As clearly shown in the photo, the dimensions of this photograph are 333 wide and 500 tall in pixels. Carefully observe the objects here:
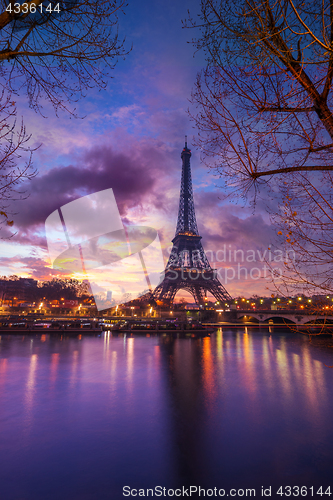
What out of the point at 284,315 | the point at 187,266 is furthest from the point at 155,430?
the point at 284,315

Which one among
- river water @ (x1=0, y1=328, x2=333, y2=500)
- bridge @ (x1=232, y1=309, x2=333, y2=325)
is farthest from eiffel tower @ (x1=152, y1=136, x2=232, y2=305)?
river water @ (x1=0, y1=328, x2=333, y2=500)

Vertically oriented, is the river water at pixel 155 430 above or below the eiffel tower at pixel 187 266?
below

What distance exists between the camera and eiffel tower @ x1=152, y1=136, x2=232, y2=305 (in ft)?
235

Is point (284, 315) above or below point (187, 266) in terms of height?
below

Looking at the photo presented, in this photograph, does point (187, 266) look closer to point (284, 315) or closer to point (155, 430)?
point (284, 315)

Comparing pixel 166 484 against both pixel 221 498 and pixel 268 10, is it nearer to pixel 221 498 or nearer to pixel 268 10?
pixel 221 498

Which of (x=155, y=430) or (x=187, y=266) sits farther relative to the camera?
(x=187, y=266)

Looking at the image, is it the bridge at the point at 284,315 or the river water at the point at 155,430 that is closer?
the river water at the point at 155,430

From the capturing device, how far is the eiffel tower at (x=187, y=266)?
7156 cm

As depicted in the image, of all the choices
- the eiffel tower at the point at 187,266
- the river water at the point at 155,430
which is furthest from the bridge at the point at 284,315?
the river water at the point at 155,430

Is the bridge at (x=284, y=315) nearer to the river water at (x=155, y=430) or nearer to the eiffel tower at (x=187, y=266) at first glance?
the eiffel tower at (x=187, y=266)

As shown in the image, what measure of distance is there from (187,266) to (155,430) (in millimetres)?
63784

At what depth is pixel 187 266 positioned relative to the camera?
75.8 metres

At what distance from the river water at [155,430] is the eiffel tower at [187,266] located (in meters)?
46.8
